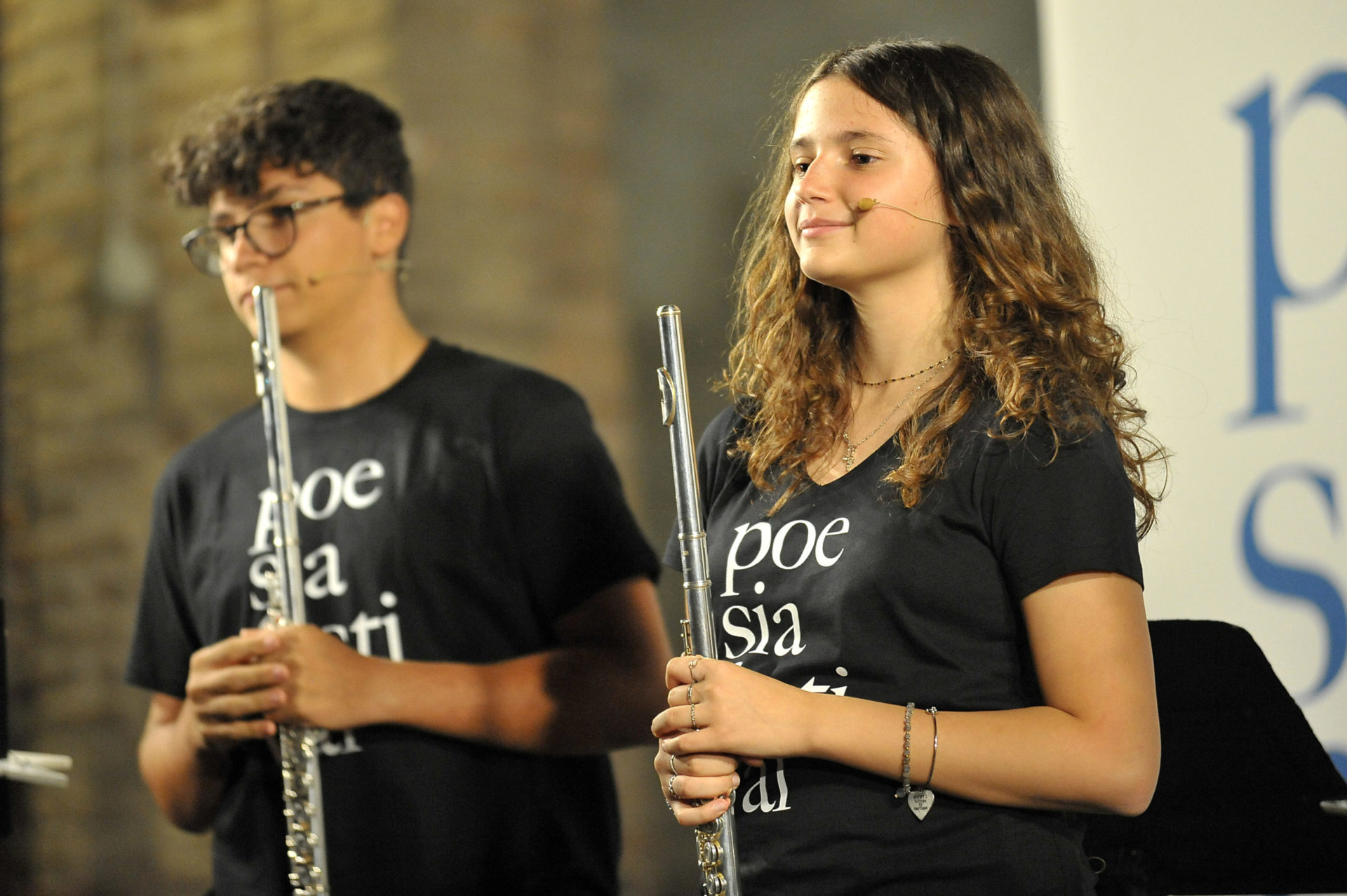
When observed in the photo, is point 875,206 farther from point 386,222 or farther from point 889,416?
point 386,222

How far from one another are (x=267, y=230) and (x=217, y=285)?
3.26ft

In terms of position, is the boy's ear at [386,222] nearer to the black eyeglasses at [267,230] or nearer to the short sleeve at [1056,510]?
the black eyeglasses at [267,230]

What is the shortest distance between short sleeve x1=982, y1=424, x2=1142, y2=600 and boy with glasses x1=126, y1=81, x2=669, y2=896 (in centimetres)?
82

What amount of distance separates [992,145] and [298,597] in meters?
1.11

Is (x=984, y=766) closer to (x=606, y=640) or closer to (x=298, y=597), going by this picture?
(x=606, y=640)

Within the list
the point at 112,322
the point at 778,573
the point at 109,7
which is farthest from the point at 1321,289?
the point at 109,7

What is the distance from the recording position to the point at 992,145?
1.42m

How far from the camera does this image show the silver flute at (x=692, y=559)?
51.1 inches

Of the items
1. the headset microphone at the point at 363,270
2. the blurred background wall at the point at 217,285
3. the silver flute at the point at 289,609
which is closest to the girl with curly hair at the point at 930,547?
the silver flute at the point at 289,609

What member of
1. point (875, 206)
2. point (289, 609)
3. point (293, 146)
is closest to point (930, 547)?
point (875, 206)

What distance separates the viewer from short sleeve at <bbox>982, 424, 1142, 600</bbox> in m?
1.21

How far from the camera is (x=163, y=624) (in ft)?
6.91

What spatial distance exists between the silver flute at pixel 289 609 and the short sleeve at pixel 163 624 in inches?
13.1

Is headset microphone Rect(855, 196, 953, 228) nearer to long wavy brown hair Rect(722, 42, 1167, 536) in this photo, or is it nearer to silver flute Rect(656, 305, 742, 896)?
long wavy brown hair Rect(722, 42, 1167, 536)
